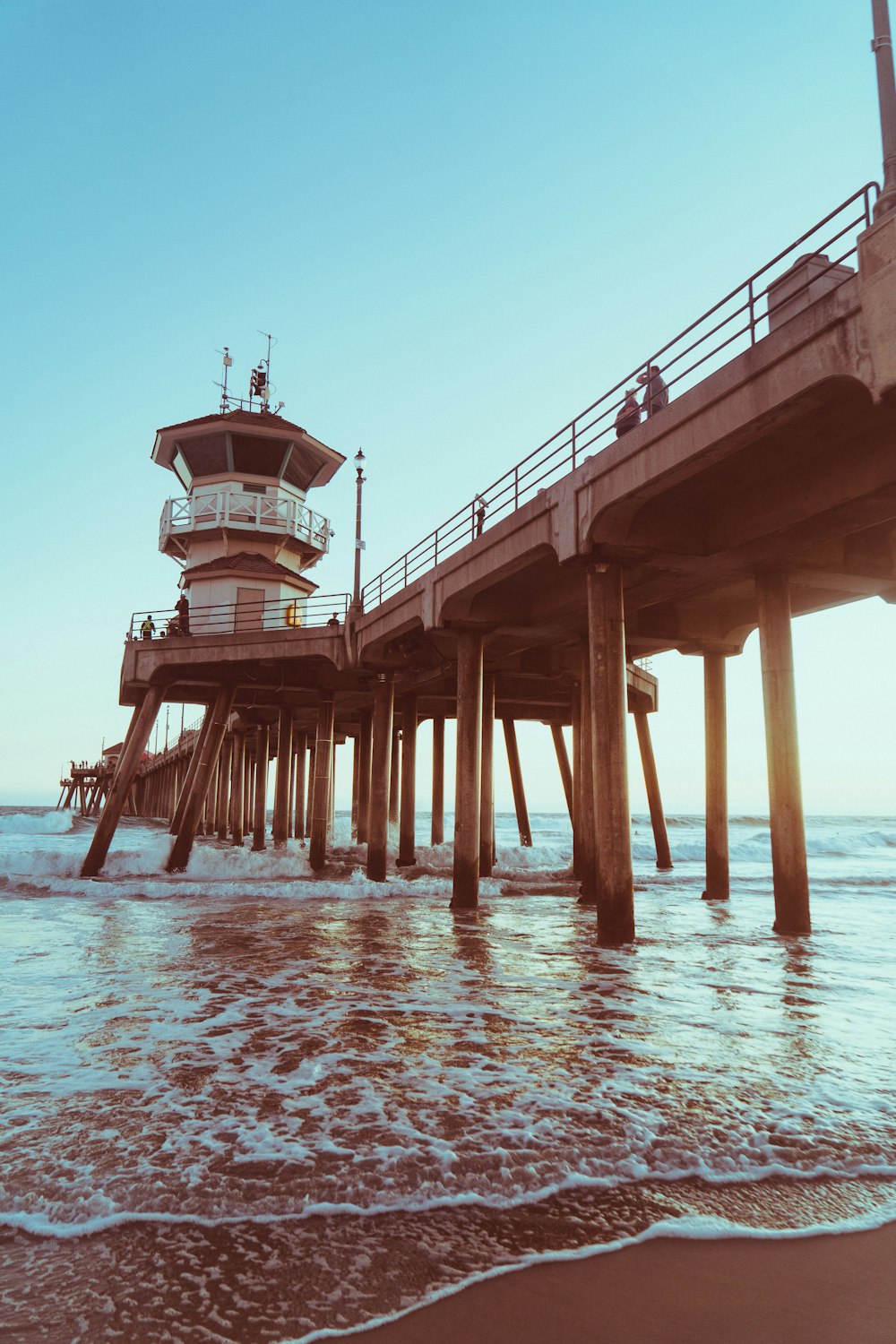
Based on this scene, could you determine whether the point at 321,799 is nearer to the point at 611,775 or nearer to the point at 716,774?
the point at 716,774

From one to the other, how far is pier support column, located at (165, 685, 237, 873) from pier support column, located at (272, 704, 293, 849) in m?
4.87

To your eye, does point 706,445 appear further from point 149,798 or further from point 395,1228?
point 149,798

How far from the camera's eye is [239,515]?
94.8 feet

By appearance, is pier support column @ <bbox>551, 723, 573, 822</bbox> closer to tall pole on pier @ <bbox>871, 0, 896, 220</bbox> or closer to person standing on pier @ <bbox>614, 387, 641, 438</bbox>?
person standing on pier @ <bbox>614, 387, 641, 438</bbox>

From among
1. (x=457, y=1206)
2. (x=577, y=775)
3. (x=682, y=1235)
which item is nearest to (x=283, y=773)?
(x=577, y=775)

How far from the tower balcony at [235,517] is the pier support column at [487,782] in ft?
35.2

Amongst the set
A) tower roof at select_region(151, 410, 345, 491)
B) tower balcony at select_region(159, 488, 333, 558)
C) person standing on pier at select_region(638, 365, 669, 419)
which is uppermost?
tower roof at select_region(151, 410, 345, 491)

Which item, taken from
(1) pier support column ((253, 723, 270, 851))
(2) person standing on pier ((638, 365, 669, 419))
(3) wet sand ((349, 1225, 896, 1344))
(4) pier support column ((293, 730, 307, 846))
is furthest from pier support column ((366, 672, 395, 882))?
(4) pier support column ((293, 730, 307, 846))

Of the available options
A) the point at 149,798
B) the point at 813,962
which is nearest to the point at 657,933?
the point at 813,962

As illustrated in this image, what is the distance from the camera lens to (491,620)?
1712cm

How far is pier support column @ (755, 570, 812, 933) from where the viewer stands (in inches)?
485

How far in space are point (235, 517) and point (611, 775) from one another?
20.7 meters

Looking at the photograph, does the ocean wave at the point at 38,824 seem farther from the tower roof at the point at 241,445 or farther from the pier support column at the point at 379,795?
the pier support column at the point at 379,795

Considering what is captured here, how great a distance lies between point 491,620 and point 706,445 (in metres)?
8.00
